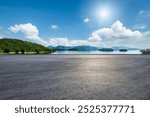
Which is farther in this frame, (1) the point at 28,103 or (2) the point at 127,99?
(2) the point at 127,99

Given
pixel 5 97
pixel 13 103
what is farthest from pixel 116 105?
pixel 5 97

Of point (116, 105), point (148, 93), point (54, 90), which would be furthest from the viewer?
point (54, 90)

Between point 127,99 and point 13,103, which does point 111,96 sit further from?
point 13,103

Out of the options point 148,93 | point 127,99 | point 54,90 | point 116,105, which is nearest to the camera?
point 116,105

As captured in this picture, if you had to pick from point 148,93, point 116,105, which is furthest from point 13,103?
point 148,93

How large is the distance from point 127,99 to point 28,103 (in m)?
4.15

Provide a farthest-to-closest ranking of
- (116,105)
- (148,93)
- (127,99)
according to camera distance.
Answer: (148,93), (127,99), (116,105)

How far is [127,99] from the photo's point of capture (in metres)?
7.73

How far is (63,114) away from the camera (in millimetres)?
6348

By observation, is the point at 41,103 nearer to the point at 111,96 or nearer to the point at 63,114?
the point at 63,114

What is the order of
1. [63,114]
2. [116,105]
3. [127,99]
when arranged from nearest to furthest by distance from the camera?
[63,114] < [116,105] < [127,99]

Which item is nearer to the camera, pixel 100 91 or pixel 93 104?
pixel 93 104

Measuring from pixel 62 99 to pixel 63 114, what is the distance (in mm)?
1405

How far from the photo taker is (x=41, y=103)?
23.6 ft
